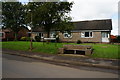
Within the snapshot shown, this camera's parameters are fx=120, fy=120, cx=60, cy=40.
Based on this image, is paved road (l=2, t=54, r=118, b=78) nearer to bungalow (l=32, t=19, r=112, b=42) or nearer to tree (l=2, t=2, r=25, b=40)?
bungalow (l=32, t=19, r=112, b=42)

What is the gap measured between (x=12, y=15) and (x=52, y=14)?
68.0 feet

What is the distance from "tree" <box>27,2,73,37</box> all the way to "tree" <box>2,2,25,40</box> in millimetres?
17182

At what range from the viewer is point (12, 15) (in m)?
33.5

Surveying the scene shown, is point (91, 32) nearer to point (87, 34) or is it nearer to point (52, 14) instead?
point (87, 34)

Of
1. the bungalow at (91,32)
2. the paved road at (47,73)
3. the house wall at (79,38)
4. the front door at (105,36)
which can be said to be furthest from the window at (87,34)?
the paved road at (47,73)

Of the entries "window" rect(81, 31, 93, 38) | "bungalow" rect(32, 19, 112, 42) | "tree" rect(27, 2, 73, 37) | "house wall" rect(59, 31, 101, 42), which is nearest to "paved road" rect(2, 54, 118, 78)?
"tree" rect(27, 2, 73, 37)

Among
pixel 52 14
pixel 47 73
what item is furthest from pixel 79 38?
pixel 47 73

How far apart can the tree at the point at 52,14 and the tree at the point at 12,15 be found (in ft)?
56.4

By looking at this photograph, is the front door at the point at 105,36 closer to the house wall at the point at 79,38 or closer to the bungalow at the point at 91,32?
the bungalow at the point at 91,32

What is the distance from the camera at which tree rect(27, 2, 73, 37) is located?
1645 cm

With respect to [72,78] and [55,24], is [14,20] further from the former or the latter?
[72,78]

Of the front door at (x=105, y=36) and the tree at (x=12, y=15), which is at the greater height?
the tree at (x=12, y=15)

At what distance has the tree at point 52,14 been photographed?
16.5 m

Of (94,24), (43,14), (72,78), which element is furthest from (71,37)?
(72,78)
